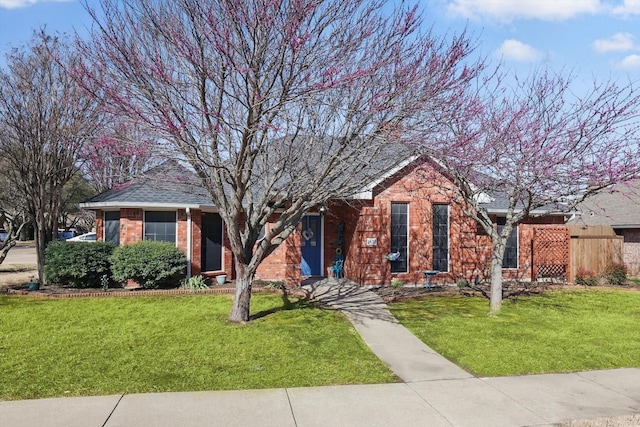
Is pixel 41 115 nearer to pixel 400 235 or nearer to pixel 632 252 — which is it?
pixel 400 235

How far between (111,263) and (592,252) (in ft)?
50.2

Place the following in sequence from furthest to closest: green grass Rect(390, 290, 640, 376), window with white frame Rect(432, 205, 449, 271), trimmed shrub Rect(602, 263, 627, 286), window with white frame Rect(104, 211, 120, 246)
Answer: trimmed shrub Rect(602, 263, 627, 286) → window with white frame Rect(432, 205, 449, 271) → window with white frame Rect(104, 211, 120, 246) → green grass Rect(390, 290, 640, 376)

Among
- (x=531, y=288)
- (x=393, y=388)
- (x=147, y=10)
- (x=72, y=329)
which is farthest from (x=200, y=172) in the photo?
(x=531, y=288)

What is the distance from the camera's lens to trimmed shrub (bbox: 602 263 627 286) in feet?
53.5

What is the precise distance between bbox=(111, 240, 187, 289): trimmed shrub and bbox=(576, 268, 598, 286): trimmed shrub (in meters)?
12.8

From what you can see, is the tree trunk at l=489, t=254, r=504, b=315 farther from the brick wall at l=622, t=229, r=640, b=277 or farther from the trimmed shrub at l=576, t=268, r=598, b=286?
the brick wall at l=622, t=229, r=640, b=277

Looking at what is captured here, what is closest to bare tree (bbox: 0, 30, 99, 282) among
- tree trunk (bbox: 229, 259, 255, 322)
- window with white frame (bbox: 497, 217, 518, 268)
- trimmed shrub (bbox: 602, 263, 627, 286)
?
tree trunk (bbox: 229, 259, 255, 322)

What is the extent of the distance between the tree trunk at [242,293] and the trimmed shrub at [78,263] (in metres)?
5.47

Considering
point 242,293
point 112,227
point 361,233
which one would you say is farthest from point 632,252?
point 112,227

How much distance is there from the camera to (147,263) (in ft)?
42.2

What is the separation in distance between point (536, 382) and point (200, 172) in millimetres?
6305

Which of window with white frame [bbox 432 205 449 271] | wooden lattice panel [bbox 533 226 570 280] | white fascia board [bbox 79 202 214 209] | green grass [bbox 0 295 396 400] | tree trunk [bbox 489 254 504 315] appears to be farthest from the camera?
wooden lattice panel [bbox 533 226 570 280]

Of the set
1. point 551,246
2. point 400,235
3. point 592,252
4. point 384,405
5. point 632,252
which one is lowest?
point 384,405

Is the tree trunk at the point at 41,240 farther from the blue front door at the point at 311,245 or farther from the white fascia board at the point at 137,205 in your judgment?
the blue front door at the point at 311,245
